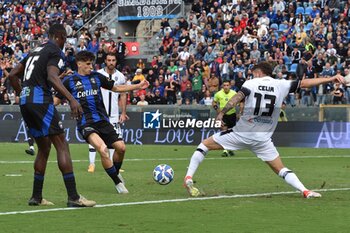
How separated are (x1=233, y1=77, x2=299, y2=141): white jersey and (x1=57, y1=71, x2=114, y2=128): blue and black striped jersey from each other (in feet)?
8.28

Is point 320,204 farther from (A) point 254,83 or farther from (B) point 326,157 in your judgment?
(B) point 326,157

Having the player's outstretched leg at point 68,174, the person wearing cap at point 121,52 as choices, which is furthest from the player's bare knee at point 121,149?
the person wearing cap at point 121,52

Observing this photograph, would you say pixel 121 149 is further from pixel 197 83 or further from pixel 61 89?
pixel 197 83

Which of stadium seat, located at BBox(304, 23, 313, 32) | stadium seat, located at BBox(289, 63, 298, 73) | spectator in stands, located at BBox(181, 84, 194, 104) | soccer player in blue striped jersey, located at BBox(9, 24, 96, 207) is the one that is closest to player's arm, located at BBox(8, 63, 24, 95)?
soccer player in blue striped jersey, located at BBox(9, 24, 96, 207)

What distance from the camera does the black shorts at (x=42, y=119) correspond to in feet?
40.4

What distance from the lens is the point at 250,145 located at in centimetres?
1414

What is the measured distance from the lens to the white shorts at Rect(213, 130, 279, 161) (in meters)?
14.1

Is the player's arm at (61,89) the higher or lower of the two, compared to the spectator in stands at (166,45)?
higher

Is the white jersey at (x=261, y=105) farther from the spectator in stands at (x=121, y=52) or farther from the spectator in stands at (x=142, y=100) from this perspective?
the spectator in stands at (x=121, y=52)

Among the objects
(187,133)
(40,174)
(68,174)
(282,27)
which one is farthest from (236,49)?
(68,174)

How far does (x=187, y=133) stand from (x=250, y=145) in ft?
60.6

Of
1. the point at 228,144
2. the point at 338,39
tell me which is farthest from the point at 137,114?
the point at 228,144

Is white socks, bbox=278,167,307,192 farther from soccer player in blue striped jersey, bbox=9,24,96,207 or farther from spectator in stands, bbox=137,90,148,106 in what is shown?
spectator in stands, bbox=137,90,148,106

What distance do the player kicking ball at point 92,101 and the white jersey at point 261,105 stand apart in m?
1.76
